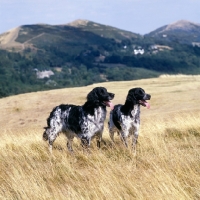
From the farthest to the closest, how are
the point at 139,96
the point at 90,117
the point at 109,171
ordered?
the point at 139,96 → the point at 90,117 → the point at 109,171

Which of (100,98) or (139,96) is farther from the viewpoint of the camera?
(139,96)

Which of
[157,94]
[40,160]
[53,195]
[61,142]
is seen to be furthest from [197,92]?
[53,195]

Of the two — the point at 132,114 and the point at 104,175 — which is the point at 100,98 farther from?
the point at 104,175

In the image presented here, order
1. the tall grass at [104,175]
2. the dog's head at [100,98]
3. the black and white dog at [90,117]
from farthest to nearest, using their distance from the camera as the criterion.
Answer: the dog's head at [100,98] < the black and white dog at [90,117] < the tall grass at [104,175]

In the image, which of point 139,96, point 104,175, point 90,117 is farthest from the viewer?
point 139,96

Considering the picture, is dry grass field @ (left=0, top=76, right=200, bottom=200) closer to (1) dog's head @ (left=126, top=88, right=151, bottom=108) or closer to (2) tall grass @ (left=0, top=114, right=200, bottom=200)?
(2) tall grass @ (left=0, top=114, right=200, bottom=200)

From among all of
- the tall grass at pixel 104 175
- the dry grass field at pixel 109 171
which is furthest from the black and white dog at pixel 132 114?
the tall grass at pixel 104 175

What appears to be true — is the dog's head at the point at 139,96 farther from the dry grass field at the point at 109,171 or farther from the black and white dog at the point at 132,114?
the dry grass field at the point at 109,171

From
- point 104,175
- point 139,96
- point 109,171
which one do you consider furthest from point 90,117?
point 104,175

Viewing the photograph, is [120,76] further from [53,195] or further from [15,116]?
[53,195]

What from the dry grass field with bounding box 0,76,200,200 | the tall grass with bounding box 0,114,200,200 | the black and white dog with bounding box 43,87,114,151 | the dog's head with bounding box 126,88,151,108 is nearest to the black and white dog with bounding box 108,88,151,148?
the dog's head with bounding box 126,88,151,108

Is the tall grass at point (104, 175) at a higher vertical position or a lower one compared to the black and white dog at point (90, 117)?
lower

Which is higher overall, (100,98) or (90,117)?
(100,98)

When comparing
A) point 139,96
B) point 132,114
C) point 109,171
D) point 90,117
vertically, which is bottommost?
point 109,171
